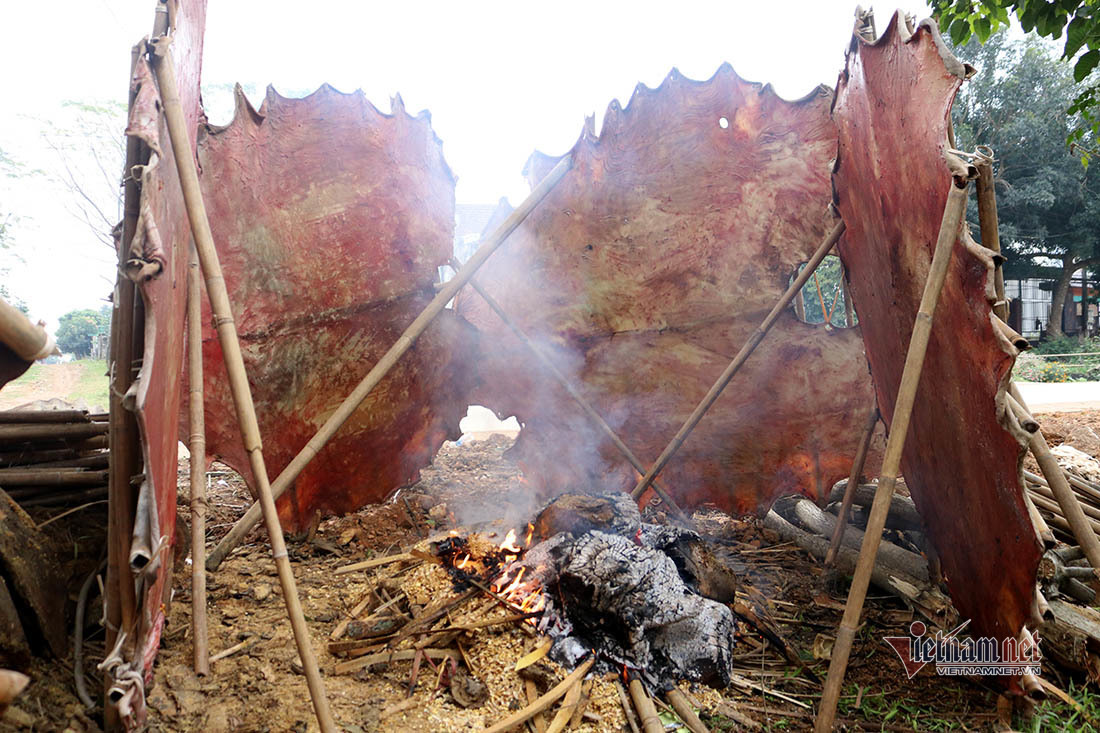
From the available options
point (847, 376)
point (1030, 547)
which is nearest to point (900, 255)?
point (1030, 547)

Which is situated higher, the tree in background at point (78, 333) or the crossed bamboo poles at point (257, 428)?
the crossed bamboo poles at point (257, 428)

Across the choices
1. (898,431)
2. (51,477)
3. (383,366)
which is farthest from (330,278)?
(898,431)

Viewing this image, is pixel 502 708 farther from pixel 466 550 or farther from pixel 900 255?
pixel 900 255

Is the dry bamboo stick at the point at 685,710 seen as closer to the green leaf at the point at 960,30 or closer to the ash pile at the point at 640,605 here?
the ash pile at the point at 640,605

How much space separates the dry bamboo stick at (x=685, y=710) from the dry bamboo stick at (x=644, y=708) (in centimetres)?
10

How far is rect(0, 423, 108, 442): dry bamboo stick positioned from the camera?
11.0ft

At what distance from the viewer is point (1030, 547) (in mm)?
2314

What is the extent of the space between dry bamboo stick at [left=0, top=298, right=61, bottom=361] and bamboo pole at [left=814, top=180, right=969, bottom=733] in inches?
114

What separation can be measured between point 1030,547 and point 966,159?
1.52 m

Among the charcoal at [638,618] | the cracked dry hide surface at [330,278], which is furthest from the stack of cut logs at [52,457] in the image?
the charcoal at [638,618]

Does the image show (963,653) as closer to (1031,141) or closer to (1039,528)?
(1039,528)

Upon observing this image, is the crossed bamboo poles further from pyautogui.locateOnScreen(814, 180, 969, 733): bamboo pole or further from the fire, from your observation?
the fire

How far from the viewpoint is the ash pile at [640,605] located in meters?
3.26

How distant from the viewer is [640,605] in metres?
3.36
